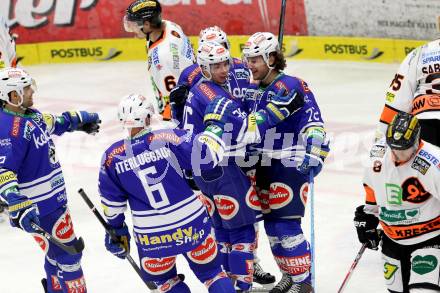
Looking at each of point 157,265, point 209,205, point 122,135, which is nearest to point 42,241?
point 157,265

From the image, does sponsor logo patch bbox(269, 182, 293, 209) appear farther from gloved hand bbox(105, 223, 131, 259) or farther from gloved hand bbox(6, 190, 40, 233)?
gloved hand bbox(6, 190, 40, 233)

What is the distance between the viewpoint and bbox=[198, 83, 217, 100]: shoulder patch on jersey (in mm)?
5387

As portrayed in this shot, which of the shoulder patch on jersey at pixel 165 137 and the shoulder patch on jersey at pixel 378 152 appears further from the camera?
the shoulder patch on jersey at pixel 165 137

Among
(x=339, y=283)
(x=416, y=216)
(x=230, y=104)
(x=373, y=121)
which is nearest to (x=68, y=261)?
(x=230, y=104)

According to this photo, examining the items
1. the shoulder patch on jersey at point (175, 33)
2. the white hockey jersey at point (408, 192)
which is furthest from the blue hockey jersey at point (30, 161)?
the white hockey jersey at point (408, 192)

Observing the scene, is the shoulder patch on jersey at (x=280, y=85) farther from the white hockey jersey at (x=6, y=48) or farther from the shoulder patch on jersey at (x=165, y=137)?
the white hockey jersey at (x=6, y=48)

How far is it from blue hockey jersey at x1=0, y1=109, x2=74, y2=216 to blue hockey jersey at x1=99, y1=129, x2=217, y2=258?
0.65 meters

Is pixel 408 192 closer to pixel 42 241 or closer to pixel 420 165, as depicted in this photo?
pixel 420 165

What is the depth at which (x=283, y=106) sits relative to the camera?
5.29m

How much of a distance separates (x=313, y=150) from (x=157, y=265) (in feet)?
3.76

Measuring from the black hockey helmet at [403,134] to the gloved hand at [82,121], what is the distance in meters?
2.44

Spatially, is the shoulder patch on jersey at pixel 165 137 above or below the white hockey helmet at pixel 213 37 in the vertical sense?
below

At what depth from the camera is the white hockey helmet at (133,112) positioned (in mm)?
4895

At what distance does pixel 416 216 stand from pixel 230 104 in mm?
1328
